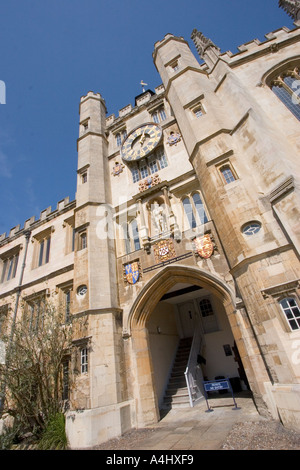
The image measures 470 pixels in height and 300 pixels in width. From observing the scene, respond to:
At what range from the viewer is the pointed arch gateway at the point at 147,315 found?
8461mm

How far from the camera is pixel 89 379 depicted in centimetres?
827

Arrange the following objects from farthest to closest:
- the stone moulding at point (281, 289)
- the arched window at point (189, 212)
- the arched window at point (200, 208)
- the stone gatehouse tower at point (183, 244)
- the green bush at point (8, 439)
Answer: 1. the arched window at point (189, 212)
2. the arched window at point (200, 208)
3. the green bush at point (8, 439)
4. the stone gatehouse tower at point (183, 244)
5. the stone moulding at point (281, 289)

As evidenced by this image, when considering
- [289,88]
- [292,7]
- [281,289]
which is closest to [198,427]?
[281,289]

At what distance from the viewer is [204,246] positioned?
930 cm

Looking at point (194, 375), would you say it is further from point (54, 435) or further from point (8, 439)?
point (8, 439)

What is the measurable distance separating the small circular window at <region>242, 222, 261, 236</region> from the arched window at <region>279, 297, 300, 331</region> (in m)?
2.26

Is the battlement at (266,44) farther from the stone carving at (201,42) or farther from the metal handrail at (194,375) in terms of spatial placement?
the metal handrail at (194,375)

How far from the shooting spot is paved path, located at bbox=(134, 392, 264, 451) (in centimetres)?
571

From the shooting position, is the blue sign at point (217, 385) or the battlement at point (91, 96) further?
the battlement at point (91, 96)

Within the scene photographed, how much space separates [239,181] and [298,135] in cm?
380

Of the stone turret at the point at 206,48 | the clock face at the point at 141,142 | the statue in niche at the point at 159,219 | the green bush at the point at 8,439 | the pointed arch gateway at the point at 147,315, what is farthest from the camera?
the stone turret at the point at 206,48

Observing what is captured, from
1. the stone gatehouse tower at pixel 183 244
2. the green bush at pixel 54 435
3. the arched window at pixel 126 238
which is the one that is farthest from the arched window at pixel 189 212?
the green bush at pixel 54 435

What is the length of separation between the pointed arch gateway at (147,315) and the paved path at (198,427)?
0.77 meters

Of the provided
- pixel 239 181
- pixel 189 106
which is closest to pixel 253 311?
pixel 239 181
